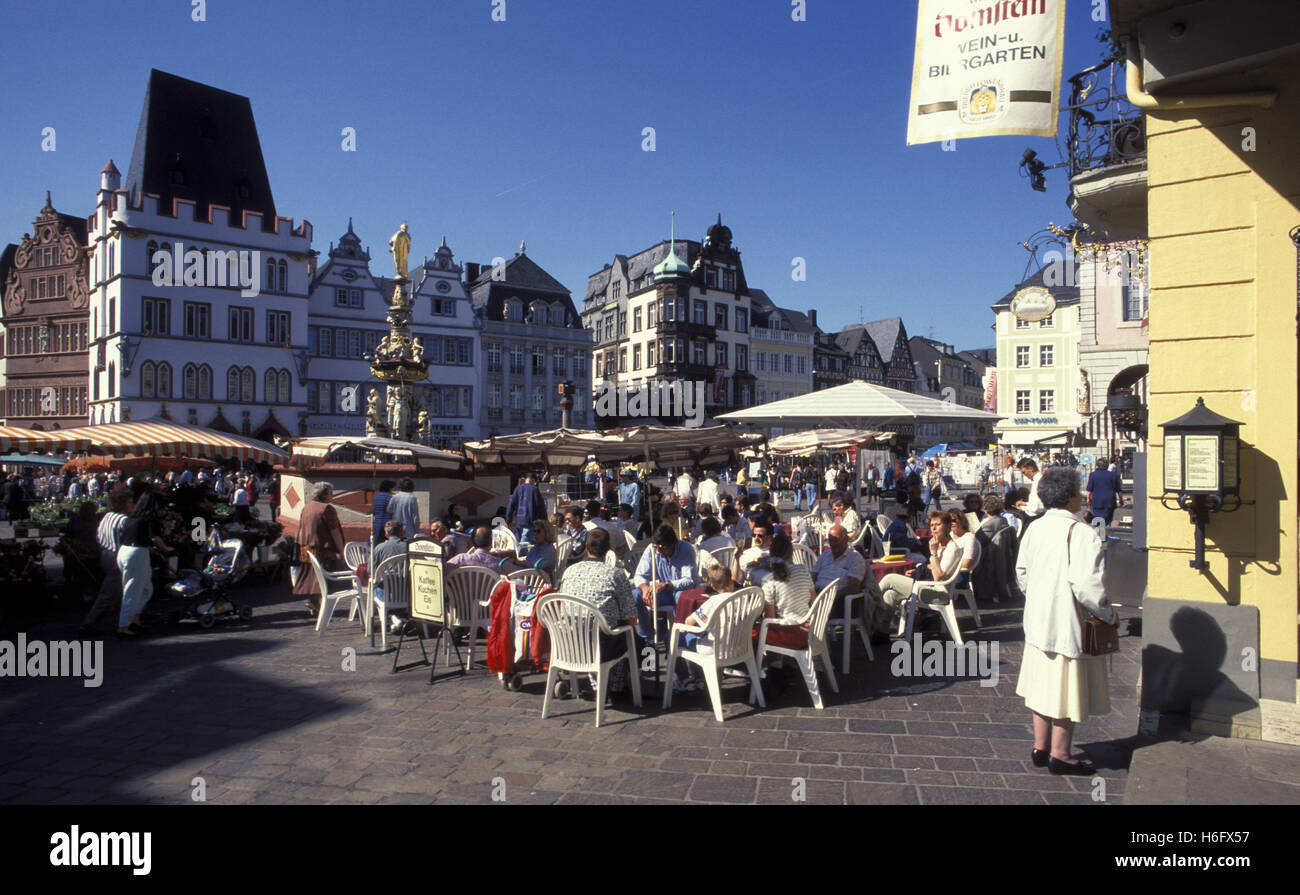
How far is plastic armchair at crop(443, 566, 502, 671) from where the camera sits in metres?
7.27

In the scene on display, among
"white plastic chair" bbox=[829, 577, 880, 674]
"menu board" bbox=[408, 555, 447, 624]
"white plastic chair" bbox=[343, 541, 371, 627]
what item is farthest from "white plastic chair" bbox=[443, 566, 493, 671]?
"white plastic chair" bbox=[829, 577, 880, 674]

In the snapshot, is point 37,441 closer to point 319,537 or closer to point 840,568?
point 319,537

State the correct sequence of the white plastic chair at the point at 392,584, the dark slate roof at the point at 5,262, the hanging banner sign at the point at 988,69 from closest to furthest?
the hanging banner sign at the point at 988,69
the white plastic chair at the point at 392,584
the dark slate roof at the point at 5,262

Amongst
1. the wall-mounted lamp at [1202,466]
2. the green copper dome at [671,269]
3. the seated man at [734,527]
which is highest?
the green copper dome at [671,269]

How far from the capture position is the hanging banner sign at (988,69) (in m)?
5.82

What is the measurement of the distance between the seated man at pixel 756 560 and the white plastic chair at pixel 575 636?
1.71m

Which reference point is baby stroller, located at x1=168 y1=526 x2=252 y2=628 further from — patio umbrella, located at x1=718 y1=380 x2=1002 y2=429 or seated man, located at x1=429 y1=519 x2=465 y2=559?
patio umbrella, located at x1=718 y1=380 x2=1002 y2=429

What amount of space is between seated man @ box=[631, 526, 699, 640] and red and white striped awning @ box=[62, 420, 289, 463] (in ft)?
29.1

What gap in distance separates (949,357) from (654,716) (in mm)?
99869

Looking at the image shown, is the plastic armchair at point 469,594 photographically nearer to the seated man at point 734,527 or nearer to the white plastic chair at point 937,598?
→ the seated man at point 734,527

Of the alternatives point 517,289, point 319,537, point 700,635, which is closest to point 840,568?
point 700,635

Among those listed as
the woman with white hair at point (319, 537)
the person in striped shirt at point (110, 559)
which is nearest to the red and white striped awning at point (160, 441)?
the person in striped shirt at point (110, 559)

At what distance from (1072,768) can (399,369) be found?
23.0 metres

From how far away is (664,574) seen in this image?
714cm
